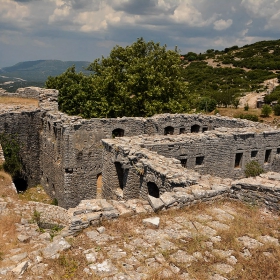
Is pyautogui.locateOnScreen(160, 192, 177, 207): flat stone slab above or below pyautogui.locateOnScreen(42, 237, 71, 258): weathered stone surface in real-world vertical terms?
above

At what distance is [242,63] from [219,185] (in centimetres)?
6776

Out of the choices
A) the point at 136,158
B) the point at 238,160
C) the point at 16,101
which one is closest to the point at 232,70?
the point at 16,101

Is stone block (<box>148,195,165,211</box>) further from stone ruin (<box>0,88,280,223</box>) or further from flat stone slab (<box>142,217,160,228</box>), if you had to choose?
flat stone slab (<box>142,217,160,228</box>)

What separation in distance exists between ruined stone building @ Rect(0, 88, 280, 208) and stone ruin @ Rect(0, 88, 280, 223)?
0.04m

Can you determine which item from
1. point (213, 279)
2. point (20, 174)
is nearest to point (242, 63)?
point (20, 174)

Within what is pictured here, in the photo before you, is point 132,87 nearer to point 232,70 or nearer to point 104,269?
point 104,269

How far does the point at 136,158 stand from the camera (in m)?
12.8

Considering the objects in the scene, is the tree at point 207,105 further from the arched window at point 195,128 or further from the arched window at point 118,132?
the arched window at point 118,132

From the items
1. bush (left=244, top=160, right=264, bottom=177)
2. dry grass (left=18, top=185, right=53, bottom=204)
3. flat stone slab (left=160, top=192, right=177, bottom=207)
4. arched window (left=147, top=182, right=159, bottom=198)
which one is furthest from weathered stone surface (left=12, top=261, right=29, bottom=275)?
dry grass (left=18, top=185, right=53, bottom=204)

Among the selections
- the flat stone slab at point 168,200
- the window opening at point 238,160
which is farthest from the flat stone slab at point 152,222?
the window opening at point 238,160

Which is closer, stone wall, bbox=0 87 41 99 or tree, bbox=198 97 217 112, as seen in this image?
stone wall, bbox=0 87 41 99

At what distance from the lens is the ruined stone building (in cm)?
1293

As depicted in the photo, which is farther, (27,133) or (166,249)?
(27,133)

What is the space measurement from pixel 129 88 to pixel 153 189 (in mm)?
17557
